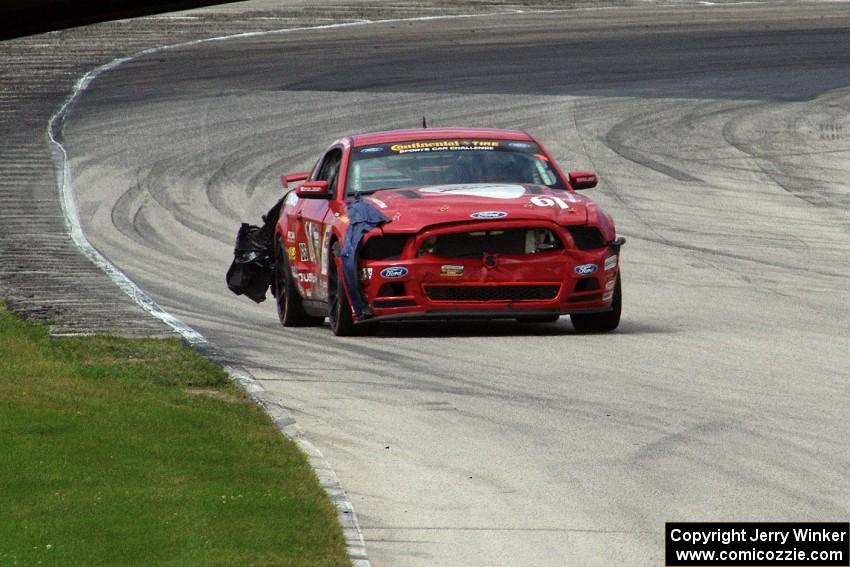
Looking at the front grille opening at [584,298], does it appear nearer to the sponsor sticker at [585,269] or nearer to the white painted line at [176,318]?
the sponsor sticker at [585,269]

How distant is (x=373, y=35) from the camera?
34.9 meters

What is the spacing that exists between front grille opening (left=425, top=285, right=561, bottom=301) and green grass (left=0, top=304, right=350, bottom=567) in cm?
188

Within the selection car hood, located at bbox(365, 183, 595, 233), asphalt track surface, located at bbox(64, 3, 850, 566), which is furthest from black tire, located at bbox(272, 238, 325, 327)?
car hood, located at bbox(365, 183, 595, 233)

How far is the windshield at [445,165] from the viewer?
13336 millimetres

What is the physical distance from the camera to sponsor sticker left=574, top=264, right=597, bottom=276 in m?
12.3

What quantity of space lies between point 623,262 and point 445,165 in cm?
475

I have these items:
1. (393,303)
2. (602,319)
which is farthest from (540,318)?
(393,303)

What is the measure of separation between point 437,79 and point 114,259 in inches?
481

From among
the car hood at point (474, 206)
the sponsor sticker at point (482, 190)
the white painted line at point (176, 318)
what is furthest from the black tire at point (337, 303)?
the white painted line at point (176, 318)

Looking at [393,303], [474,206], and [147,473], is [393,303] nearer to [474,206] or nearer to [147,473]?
[474,206]

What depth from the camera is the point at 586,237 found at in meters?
12.4

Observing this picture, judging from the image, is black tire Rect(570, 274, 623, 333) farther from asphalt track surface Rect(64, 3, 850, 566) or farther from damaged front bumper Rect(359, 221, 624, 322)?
damaged front bumper Rect(359, 221, 624, 322)

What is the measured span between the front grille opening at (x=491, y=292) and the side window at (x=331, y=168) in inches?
64.8

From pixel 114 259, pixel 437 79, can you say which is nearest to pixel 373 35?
pixel 437 79
